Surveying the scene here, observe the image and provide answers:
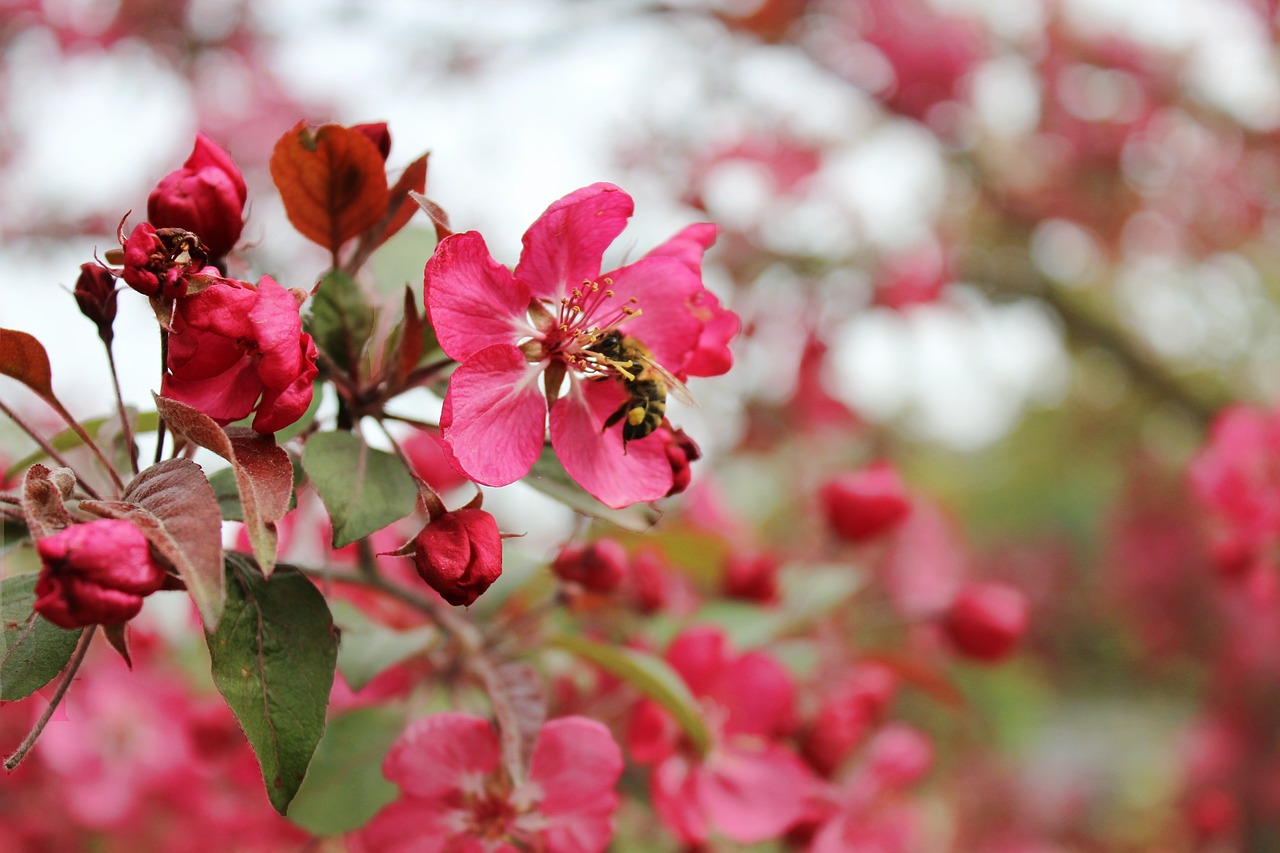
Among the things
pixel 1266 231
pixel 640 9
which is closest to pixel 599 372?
pixel 640 9

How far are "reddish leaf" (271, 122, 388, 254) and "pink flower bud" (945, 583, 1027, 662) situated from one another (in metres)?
0.80

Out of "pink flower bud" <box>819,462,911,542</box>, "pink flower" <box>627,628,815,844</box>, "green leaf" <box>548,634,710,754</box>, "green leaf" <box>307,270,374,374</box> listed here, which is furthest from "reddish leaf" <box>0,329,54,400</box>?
"pink flower bud" <box>819,462,911,542</box>

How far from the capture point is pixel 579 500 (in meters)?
0.58

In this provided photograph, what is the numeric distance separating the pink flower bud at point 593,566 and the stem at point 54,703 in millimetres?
298

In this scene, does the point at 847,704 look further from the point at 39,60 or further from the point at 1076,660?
the point at 1076,660

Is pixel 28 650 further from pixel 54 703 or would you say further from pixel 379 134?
pixel 379 134

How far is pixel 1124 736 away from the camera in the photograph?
13.4ft

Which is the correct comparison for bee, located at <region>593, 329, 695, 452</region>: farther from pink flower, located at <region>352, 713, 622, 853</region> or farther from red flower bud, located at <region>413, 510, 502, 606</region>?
pink flower, located at <region>352, 713, 622, 853</region>

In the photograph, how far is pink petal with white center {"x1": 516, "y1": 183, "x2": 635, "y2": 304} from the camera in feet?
1.67

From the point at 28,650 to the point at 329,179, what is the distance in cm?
29

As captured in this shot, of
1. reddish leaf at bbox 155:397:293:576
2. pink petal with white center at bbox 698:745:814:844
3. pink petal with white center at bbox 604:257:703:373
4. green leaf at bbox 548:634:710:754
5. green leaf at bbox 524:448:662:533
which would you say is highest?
pink petal with white center at bbox 604:257:703:373

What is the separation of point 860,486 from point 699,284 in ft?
1.96

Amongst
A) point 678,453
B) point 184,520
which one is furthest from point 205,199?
point 678,453

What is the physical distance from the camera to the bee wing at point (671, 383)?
0.54 metres
